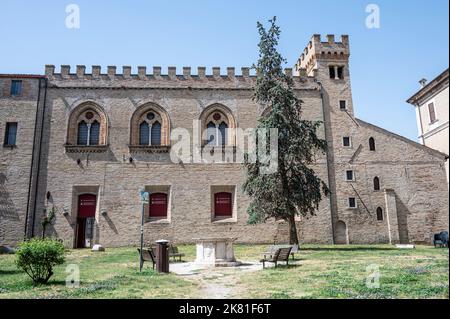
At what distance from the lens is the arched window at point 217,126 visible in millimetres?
26922

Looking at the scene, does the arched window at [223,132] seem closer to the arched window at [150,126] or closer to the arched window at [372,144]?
the arched window at [150,126]

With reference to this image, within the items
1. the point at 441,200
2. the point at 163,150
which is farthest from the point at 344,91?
the point at 163,150

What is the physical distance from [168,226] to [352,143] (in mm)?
14665

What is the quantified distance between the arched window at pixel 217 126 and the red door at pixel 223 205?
148 inches

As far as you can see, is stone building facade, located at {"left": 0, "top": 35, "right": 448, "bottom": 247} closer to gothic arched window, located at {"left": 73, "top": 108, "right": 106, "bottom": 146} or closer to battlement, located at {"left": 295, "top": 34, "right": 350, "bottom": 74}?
gothic arched window, located at {"left": 73, "top": 108, "right": 106, "bottom": 146}

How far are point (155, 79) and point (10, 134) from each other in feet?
35.6

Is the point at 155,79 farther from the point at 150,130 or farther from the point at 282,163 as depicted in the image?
the point at 282,163

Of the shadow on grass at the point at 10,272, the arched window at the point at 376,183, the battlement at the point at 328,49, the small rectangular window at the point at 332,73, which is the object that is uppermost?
the battlement at the point at 328,49

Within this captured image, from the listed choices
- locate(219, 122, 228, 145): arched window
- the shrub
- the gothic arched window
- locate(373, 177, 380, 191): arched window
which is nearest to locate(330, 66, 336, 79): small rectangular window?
locate(373, 177, 380, 191): arched window

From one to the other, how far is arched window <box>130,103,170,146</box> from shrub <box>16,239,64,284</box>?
1608cm

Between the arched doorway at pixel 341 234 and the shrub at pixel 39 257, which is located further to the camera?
the arched doorway at pixel 341 234

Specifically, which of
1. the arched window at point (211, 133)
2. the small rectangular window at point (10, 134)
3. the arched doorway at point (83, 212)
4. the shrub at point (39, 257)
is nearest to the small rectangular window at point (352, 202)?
the arched window at point (211, 133)

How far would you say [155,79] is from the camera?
90.4 ft
